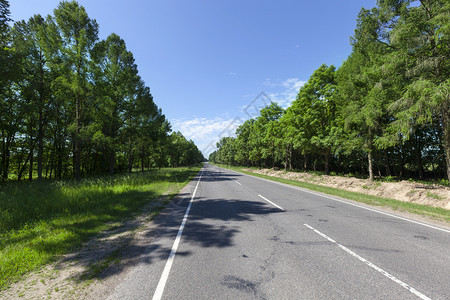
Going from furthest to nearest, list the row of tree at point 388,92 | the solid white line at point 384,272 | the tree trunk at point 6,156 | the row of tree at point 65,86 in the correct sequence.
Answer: the tree trunk at point 6,156
the row of tree at point 65,86
the row of tree at point 388,92
the solid white line at point 384,272

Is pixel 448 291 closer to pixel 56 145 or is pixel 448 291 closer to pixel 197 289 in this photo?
pixel 197 289

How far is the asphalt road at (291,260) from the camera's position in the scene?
111 inches

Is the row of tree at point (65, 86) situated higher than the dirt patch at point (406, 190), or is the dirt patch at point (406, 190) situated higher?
the row of tree at point (65, 86)

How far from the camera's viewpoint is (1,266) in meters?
3.38

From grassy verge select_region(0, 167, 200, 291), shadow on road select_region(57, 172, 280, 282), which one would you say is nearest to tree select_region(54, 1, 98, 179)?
grassy verge select_region(0, 167, 200, 291)

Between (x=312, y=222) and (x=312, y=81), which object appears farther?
(x=312, y=81)

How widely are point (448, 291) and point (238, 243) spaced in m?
3.72

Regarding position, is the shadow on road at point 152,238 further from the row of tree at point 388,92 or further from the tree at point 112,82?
the tree at point 112,82

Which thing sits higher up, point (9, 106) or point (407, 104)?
point (9, 106)

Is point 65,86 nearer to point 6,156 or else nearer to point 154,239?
point 6,156

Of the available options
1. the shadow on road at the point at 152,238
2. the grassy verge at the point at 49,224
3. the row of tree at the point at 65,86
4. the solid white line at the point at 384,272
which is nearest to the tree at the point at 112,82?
the row of tree at the point at 65,86

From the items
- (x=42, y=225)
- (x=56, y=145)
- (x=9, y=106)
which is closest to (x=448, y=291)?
(x=42, y=225)

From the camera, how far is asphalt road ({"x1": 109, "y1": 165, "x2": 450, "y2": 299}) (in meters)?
2.83

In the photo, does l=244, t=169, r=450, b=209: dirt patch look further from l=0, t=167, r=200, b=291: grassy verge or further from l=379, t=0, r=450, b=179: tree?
l=0, t=167, r=200, b=291: grassy verge
